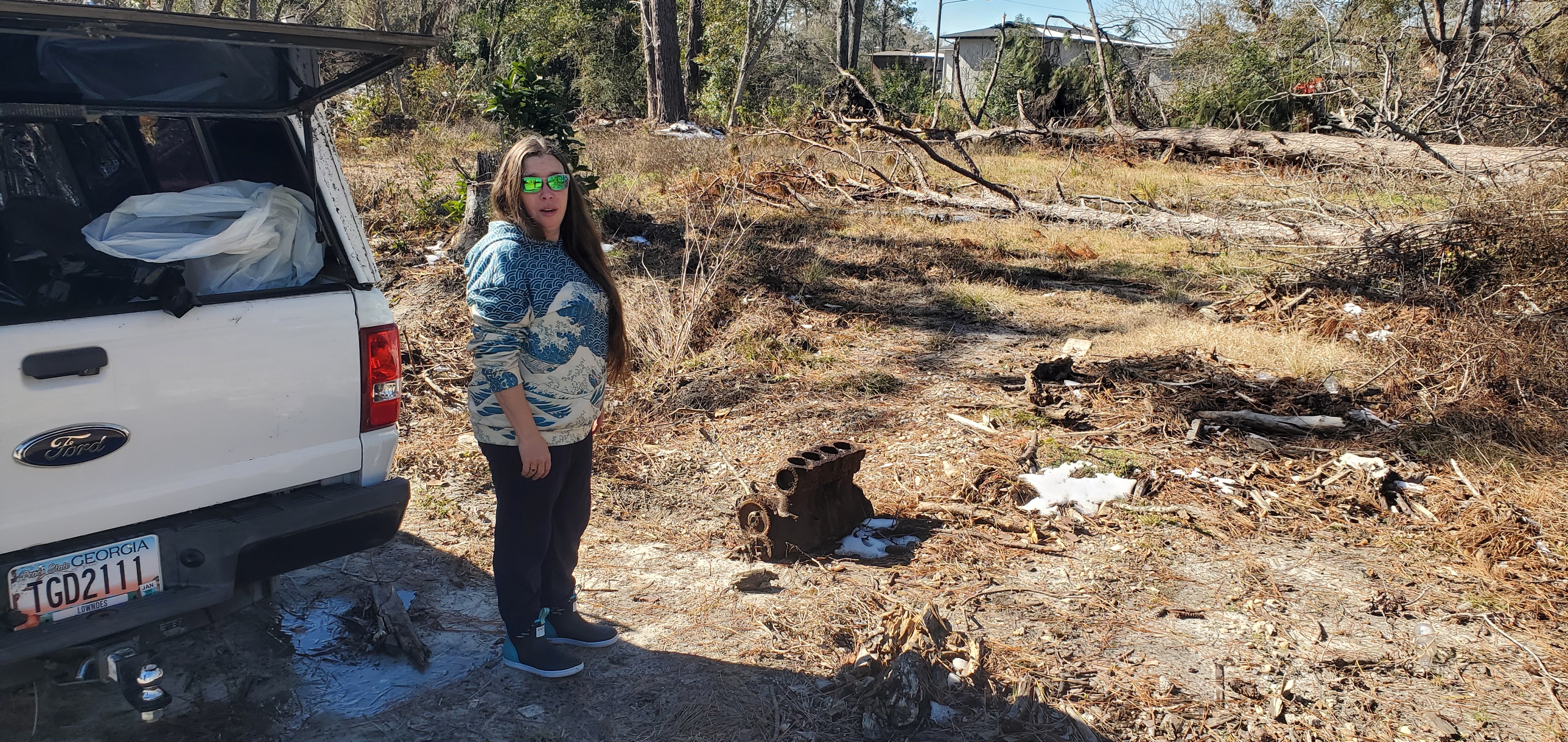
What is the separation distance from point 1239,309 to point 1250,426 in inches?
133

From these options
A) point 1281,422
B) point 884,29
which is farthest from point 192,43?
point 884,29

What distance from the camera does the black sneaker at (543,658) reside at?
319cm

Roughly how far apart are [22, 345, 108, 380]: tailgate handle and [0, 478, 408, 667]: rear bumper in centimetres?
44

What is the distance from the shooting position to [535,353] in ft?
9.34

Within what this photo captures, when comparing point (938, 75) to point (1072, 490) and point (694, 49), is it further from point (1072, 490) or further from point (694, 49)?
point (1072, 490)

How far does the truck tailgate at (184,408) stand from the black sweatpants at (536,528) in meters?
0.49

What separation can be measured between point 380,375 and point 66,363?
0.81m

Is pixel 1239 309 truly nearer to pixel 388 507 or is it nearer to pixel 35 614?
pixel 388 507

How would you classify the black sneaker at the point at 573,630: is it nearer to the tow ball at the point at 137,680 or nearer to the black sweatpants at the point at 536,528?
the black sweatpants at the point at 536,528

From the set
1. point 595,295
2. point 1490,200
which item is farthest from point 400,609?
point 1490,200

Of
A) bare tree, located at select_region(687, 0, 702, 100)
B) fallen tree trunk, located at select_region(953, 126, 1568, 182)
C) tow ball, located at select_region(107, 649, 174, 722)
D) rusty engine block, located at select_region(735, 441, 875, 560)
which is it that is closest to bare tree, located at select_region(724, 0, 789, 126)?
bare tree, located at select_region(687, 0, 702, 100)

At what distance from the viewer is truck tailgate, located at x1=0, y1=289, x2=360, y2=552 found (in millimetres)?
2363

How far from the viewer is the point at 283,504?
9.45 ft

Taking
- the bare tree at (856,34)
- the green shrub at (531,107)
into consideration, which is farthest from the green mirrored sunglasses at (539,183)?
the bare tree at (856,34)
